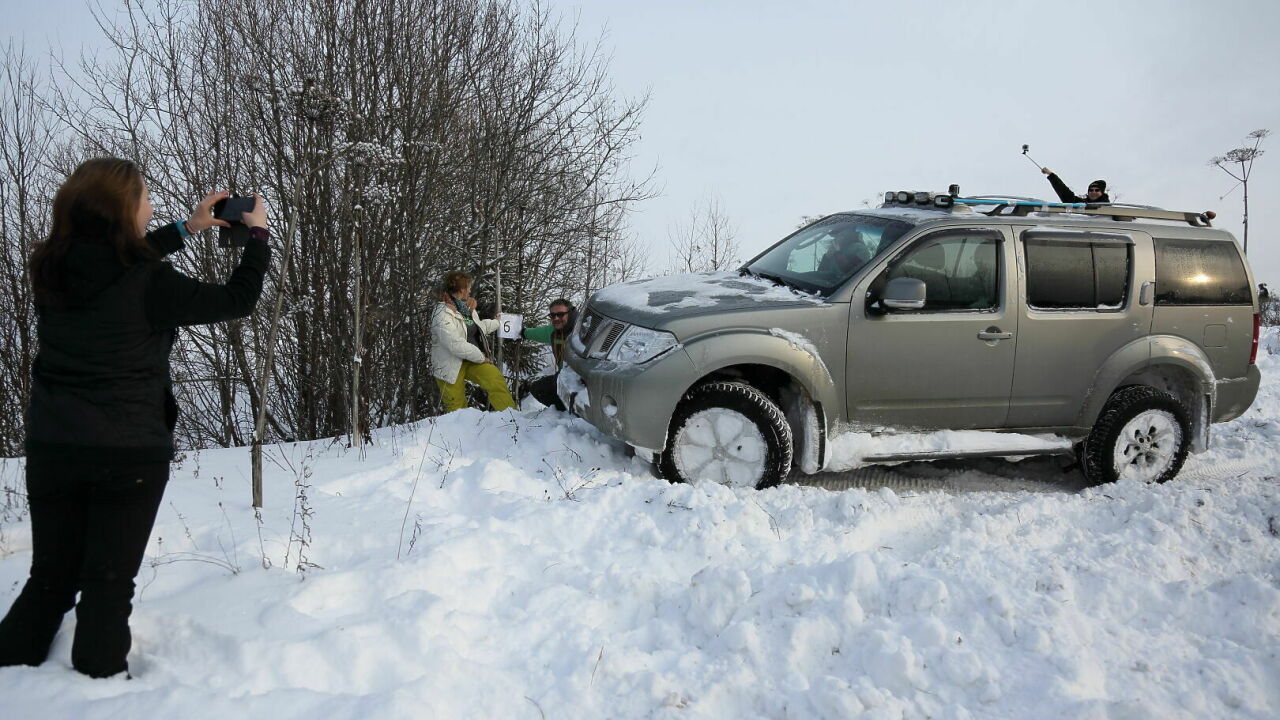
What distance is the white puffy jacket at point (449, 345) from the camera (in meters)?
7.86

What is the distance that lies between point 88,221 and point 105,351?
416 mm

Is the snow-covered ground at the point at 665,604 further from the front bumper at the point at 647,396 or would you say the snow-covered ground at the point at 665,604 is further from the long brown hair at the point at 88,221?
the long brown hair at the point at 88,221

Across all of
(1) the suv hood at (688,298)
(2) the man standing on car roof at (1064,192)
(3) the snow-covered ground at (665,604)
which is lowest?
(3) the snow-covered ground at (665,604)

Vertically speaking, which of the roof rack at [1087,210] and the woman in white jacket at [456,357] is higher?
the roof rack at [1087,210]

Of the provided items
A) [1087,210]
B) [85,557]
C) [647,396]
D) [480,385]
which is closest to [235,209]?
[85,557]

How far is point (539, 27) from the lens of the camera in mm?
13781

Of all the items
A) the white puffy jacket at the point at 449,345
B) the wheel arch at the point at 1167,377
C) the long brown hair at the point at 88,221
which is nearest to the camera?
the long brown hair at the point at 88,221

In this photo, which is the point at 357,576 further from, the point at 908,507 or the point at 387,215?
the point at 387,215

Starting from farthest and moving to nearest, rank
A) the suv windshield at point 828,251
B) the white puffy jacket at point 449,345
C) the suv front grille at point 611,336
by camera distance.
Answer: the white puffy jacket at point 449,345, the suv windshield at point 828,251, the suv front grille at point 611,336

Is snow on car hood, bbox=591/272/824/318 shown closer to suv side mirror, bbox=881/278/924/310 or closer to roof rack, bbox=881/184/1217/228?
suv side mirror, bbox=881/278/924/310

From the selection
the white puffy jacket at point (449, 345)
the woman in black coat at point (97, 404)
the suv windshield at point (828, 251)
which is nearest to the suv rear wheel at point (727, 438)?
the suv windshield at point (828, 251)

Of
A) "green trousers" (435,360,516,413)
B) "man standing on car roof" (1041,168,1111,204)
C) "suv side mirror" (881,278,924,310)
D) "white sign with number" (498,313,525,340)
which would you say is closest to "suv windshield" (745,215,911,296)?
"suv side mirror" (881,278,924,310)

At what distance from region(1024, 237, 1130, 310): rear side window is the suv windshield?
0.97 meters

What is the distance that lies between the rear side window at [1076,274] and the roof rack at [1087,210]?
30cm
